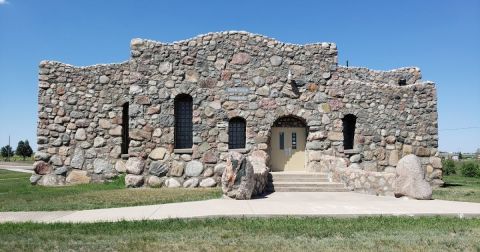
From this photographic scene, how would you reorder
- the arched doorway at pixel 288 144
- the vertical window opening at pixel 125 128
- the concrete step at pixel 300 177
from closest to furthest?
the concrete step at pixel 300 177 → the arched doorway at pixel 288 144 → the vertical window opening at pixel 125 128

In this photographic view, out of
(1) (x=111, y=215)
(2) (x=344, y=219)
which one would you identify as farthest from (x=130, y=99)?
(2) (x=344, y=219)

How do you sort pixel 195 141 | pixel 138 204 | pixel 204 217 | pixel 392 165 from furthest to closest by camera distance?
pixel 392 165
pixel 195 141
pixel 138 204
pixel 204 217

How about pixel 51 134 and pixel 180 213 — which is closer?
pixel 180 213

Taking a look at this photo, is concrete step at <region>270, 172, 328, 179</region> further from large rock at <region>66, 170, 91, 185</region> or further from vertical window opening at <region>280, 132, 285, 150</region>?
large rock at <region>66, 170, 91, 185</region>

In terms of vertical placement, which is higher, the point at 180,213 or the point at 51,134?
the point at 51,134

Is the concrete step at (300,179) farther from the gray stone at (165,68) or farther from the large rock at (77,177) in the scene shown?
the large rock at (77,177)

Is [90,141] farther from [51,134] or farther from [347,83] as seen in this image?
[347,83]

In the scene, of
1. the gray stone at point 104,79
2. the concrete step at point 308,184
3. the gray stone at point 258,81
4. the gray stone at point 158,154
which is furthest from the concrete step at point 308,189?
the gray stone at point 104,79

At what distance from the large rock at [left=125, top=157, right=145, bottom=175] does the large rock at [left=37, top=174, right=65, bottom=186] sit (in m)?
3.32

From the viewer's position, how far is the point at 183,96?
51.5ft

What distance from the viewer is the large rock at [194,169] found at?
15.1 metres

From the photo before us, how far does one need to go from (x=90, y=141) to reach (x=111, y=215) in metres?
9.05

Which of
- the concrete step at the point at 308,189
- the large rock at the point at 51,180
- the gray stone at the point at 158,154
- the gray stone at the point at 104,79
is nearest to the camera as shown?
the concrete step at the point at 308,189

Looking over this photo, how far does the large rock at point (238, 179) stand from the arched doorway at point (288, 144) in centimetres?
506
